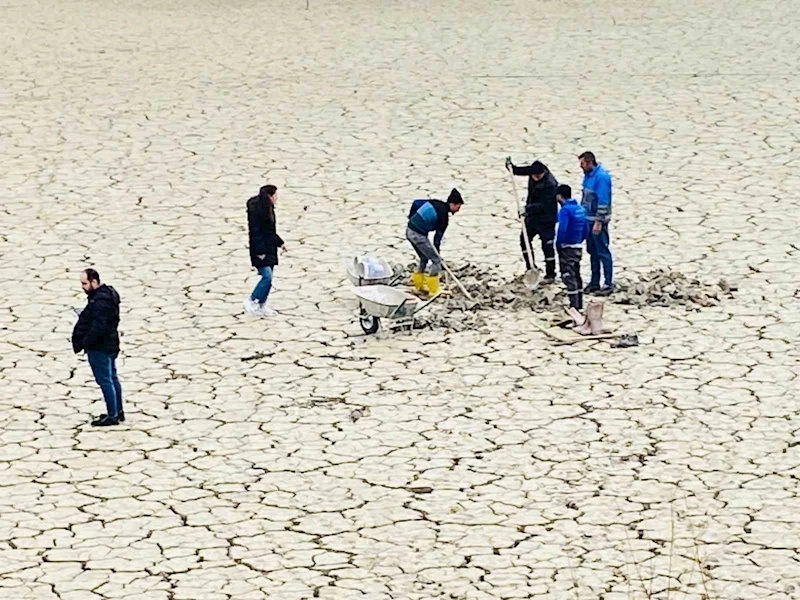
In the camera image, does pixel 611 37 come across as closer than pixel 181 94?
No

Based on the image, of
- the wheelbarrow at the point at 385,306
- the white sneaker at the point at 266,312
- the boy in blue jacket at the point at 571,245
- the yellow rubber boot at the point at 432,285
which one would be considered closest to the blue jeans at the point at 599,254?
the boy in blue jacket at the point at 571,245

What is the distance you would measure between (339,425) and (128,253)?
533cm

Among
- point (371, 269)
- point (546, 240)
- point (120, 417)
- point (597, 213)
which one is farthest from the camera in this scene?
point (546, 240)

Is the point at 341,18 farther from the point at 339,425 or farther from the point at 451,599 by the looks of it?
the point at 451,599

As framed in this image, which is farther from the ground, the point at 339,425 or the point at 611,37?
the point at 611,37

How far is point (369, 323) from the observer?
13922 mm

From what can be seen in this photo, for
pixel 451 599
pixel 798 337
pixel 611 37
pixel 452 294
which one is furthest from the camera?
pixel 611 37

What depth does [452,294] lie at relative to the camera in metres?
14.9

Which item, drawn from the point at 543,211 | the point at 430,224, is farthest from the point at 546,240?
the point at 430,224

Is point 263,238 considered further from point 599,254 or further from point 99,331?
point 599,254

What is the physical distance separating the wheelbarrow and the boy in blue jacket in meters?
1.21

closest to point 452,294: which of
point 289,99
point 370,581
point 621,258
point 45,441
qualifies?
point 621,258

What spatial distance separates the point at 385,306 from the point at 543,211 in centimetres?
236

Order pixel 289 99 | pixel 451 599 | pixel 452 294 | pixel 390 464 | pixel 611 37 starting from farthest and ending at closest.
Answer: pixel 611 37, pixel 289 99, pixel 452 294, pixel 390 464, pixel 451 599
